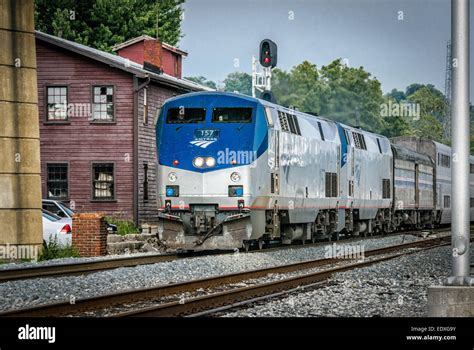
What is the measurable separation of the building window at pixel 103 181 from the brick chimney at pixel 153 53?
581cm

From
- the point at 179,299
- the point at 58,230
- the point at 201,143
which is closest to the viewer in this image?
the point at 179,299

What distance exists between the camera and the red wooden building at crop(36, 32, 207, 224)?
113 ft

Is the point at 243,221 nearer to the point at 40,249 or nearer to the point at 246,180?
the point at 246,180

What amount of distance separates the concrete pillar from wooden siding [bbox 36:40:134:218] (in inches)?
532

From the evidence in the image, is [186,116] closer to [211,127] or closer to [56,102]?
[211,127]

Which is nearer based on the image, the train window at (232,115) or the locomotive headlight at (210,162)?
the locomotive headlight at (210,162)

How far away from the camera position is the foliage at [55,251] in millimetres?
22062

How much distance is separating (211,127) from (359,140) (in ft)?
37.2

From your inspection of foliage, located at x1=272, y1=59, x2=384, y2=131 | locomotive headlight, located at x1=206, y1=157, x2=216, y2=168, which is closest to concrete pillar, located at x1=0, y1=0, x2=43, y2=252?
locomotive headlight, located at x1=206, y1=157, x2=216, y2=168

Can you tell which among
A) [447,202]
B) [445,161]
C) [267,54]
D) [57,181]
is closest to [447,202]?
[447,202]

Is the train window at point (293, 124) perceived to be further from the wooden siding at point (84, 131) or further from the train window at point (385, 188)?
the wooden siding at point (84, 131)

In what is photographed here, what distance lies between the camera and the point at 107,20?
48.2m

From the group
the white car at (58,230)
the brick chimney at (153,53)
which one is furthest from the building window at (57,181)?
the white car at (58,230)
